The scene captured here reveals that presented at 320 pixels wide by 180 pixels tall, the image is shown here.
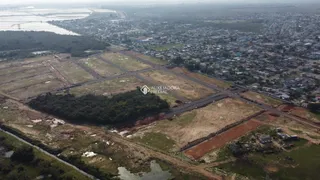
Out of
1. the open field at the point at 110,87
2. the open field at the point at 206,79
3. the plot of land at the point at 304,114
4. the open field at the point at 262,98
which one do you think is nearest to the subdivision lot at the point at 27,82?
the open field at the point at 110,87

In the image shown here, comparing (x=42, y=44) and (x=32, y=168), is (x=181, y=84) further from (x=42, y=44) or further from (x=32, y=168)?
(x=42, y=44)

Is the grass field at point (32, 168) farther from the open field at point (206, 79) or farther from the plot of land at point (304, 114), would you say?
the open field at point (206, 79)

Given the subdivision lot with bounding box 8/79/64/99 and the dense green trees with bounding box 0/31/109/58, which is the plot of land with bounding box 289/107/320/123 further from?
the dense green trees with bounding box 0/31/109/58

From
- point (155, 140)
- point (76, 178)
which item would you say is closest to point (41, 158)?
point (76, 178)

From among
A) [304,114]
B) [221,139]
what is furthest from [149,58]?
[221,139]

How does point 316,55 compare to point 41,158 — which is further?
point 316,55

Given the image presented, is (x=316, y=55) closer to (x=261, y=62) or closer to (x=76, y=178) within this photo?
(x=261, y=62)
